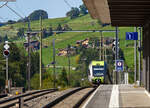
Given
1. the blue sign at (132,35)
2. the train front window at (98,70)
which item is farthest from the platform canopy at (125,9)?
the train front window at (98,70)

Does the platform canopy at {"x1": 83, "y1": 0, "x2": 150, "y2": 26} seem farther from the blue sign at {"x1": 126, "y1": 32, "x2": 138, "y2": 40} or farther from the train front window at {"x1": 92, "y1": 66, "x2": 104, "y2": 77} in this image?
the train front window at {"x1": 92, "y1": 66, "x2": 104, "y2": 77}

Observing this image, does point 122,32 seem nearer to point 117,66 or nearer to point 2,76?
point 2,76

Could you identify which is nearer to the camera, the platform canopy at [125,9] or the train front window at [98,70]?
the platform canopy at [125,9]

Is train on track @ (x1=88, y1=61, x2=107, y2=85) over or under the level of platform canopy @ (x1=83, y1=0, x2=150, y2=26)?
under

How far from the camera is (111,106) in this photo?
23000mm

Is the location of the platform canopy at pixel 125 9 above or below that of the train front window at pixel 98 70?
above

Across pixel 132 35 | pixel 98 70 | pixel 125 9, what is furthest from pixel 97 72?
pixel 125 9

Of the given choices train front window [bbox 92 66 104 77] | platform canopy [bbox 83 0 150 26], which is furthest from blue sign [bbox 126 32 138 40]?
train front window [bbox 92 66 104 77]

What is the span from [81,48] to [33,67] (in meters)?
51.4

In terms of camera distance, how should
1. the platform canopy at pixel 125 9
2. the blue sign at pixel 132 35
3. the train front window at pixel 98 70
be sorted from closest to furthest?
the platform canopy at pixel 125 9 → the blue sign at pixel 132 35 → the train front window at pixel 98 70

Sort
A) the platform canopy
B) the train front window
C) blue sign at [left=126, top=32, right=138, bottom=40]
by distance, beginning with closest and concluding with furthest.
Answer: the platform canopy < blue sign at [left=126, top=32, right=138, bottom=40] < the train front window

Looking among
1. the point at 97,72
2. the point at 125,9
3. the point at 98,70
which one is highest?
the point at 125,9

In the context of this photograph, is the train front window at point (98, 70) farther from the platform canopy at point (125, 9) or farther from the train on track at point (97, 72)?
the platform canopy at point (125, 9)

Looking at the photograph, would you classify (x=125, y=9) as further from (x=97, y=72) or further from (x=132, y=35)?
(x=97, y=72)
